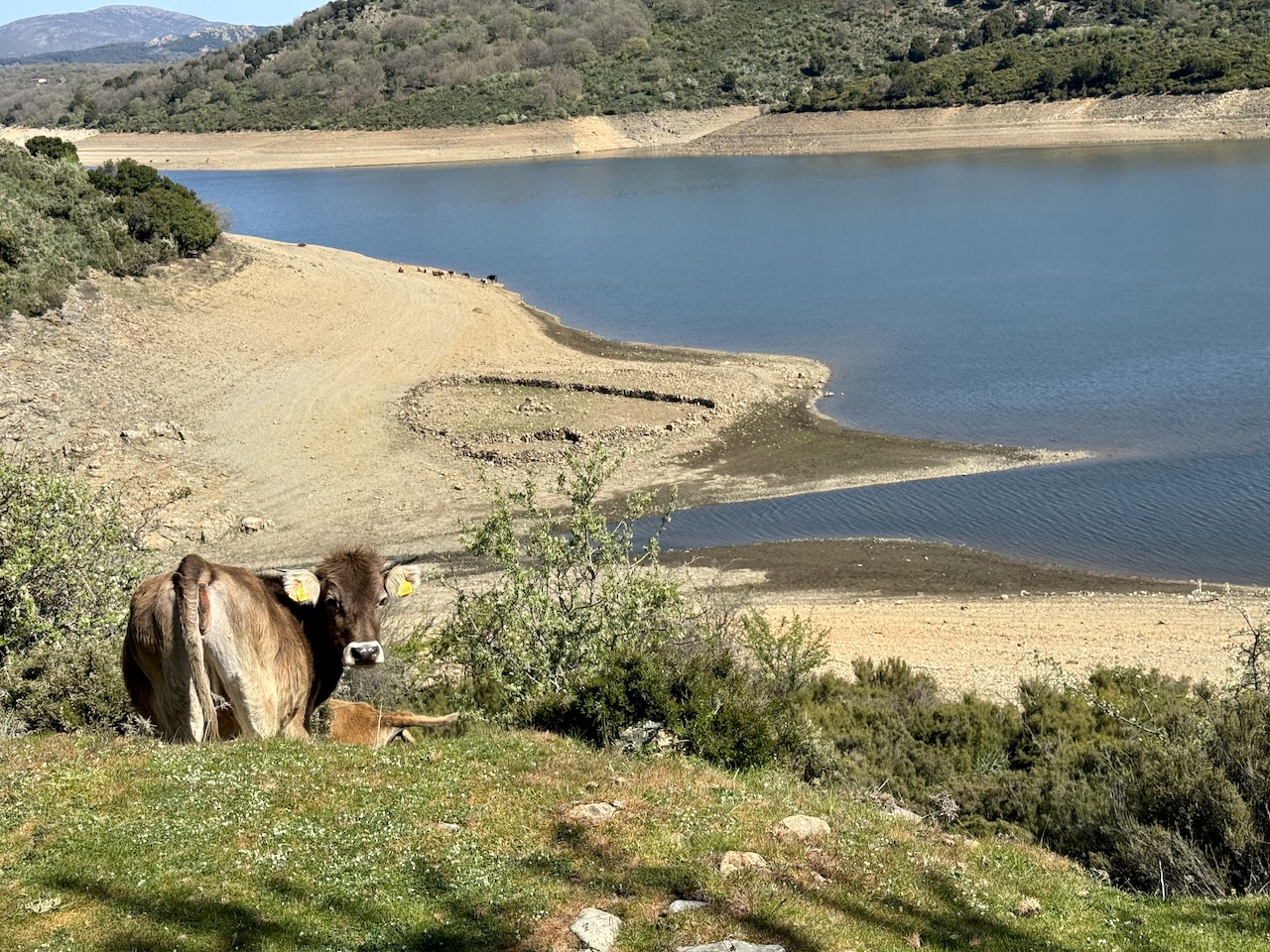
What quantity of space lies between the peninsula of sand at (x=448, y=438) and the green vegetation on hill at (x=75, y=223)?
74cm

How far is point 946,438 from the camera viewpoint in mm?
25859

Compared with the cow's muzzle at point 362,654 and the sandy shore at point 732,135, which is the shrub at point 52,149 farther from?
the sandy shore at point 732,135

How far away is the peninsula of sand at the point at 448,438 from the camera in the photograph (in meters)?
17.1

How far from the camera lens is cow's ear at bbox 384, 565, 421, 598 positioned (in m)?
7.70

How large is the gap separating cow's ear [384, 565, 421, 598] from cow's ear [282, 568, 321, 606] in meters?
0.44

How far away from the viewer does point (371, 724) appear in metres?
8.70

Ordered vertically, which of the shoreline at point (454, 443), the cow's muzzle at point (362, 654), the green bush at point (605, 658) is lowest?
the shoreline at point (454, 443)

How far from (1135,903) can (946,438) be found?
2005 centimetres

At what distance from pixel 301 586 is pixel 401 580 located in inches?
24.9

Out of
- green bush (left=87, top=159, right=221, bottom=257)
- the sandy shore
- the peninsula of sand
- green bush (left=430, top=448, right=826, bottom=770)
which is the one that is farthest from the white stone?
the sandy shore

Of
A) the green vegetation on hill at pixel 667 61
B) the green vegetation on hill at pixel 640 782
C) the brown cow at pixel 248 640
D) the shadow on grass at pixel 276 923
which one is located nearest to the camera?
the shadow on grass at pixel 276 923

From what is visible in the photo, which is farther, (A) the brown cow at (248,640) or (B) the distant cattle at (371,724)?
(B) the distant cattle at (371,724)

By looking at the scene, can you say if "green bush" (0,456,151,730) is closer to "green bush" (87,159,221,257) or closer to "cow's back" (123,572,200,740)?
"cow's back" (123,572,200,740)

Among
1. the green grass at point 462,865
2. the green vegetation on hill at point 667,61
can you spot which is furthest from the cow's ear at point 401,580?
the green vegetation on hill at point 667,61
